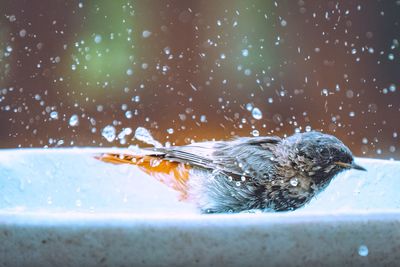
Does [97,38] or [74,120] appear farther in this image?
[97,38]

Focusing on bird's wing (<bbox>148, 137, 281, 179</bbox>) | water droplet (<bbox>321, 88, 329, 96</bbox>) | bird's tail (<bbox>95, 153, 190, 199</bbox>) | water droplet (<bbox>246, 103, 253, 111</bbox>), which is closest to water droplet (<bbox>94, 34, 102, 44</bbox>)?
water droplet (<bbox>246, 103, 253, 111</bbox>)

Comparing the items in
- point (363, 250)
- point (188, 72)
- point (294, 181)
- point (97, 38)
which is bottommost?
point (363, 250)

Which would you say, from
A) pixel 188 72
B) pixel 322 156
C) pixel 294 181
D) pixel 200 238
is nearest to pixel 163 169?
pixel 294 181

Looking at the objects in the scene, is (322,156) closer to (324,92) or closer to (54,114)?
(324,92)

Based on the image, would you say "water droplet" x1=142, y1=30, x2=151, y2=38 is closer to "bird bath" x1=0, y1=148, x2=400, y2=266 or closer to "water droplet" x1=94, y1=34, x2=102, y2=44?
"water droplet" x1=94, y1=34, x2=102, y2=44

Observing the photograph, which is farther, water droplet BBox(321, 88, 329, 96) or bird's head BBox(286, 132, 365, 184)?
water droplet BBox(321, 88, 329, 96)

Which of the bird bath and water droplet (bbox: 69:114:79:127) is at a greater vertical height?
water droplet (bbox: 69:114:79:127)

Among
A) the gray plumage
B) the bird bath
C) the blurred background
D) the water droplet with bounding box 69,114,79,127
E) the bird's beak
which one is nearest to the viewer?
the bird bath

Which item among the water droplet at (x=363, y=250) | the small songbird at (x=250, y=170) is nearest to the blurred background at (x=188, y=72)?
Answer: the small songbird at (x=250, y=170)
